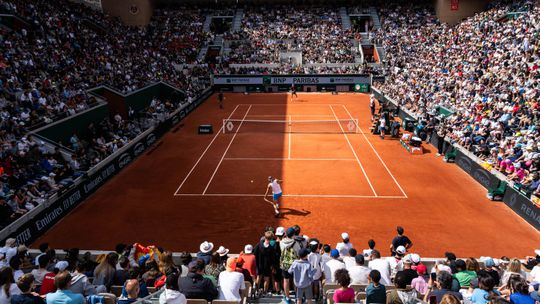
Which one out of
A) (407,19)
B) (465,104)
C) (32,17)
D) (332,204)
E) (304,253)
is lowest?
(332,204)

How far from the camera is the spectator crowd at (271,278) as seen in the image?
633 centimetres

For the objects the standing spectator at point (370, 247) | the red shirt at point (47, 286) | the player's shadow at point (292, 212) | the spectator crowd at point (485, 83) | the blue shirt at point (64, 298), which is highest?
the spectator crowd at point (485, 83)

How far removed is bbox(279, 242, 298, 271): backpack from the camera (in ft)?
28.2

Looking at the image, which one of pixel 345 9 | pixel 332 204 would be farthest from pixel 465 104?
pixel 345 9

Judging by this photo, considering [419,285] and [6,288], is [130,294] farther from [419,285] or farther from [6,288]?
[419,285]

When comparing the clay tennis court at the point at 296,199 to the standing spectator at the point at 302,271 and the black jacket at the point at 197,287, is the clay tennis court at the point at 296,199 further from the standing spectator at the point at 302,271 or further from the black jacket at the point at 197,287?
the black jacket at the point at 197,287

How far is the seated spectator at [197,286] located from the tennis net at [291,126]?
23.3m

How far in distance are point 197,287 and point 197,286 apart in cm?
2

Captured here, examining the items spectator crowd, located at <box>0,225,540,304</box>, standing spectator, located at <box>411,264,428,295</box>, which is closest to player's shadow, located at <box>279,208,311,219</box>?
spectator crowd, located at <box>0,225,540,304</box>

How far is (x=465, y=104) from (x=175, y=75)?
33.4 meters

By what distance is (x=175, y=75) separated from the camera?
4753 cm

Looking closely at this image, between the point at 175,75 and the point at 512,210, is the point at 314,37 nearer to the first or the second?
the point at 175,75

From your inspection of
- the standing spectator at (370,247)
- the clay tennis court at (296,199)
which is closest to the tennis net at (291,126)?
the clay tennis court at (296,199)

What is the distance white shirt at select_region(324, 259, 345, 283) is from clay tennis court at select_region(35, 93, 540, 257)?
563cm
